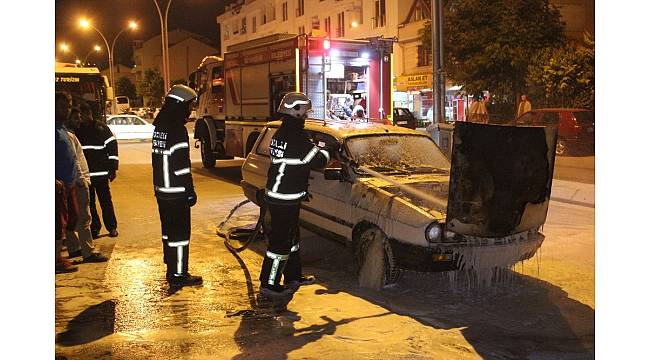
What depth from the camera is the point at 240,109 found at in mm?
17141

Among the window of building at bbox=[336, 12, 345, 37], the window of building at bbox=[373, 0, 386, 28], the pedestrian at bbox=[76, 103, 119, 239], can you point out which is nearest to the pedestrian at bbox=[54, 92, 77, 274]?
the pedestrian at bbox=[76, 103, 119, 239]

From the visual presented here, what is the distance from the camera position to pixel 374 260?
6613 millimetres

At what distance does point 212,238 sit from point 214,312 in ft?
11.1

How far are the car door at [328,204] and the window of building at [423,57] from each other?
31.0m

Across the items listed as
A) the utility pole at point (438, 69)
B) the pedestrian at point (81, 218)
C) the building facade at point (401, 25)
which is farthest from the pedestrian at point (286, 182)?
the building facade at point (401, 25)

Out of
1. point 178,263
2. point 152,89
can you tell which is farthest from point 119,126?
point 152,89

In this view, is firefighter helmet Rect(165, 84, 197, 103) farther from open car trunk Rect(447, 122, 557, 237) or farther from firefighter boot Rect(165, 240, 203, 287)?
open car trunk Rect(447, 122, 557, 237)

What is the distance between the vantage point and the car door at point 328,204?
704cm

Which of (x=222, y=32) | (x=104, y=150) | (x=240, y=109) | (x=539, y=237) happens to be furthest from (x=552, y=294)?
(x=222, y=32)

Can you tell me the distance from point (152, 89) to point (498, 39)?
205 feet

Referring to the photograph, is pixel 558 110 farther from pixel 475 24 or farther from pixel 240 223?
pixel 240 223

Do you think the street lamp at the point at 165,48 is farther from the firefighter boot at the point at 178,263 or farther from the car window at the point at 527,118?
the firefighter boot at the point at 178,263

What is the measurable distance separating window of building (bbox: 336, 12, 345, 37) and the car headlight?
42.1 meters

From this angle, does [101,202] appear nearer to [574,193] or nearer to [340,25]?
[574,193]
